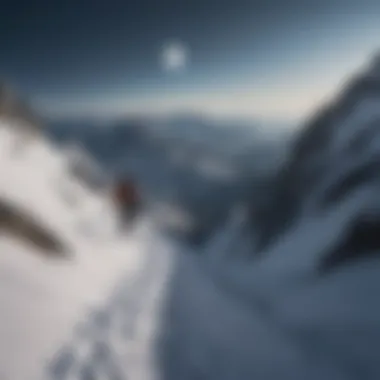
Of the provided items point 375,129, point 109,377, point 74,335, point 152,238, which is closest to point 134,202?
point 152,238

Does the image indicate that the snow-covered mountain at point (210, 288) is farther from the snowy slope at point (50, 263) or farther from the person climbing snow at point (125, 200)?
the person climbing snow at point (125, 200)

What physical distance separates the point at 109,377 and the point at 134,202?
1703 cm

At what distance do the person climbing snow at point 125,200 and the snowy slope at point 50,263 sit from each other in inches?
28.4

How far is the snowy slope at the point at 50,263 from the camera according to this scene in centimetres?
710

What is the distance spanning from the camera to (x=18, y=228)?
1184 centimetres

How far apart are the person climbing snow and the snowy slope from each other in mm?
722

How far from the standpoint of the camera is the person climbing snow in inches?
904

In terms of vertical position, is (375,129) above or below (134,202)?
below

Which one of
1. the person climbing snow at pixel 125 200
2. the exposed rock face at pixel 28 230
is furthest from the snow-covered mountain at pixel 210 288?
the person climbing snow at pixel 125 200

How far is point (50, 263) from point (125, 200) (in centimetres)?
1173

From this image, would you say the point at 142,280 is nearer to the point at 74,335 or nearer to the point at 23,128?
the point at 74,335

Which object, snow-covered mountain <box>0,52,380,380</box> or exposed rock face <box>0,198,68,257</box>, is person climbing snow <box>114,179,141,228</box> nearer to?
snow-covered mountain <box>0,52,380,380</box>

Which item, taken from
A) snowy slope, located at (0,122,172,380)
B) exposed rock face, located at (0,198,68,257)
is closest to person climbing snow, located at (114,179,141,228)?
snowy slope, located at (0,122,172,380)

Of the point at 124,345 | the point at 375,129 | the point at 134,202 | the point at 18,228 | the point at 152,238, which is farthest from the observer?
the point at 152,238
